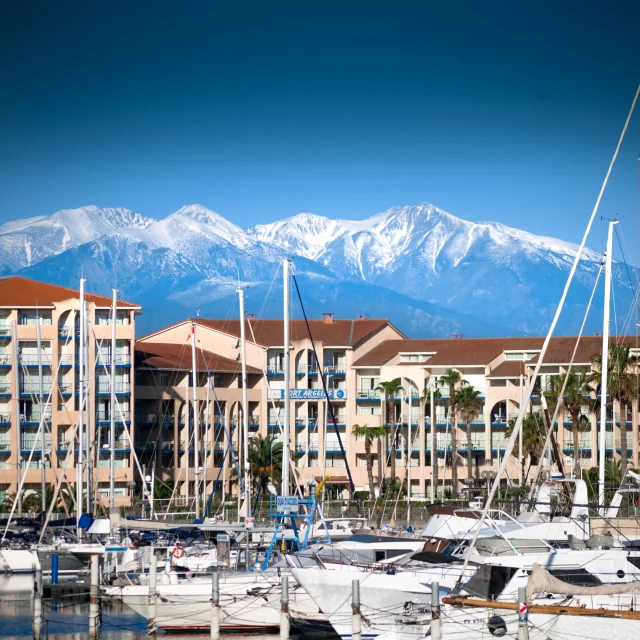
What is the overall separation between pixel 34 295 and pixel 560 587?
232 ft

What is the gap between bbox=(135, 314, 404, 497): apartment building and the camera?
97.1 m

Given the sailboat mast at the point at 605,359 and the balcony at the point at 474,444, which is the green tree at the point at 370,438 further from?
the sailboat mast at the point at 605,359

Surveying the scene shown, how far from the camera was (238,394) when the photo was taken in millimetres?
100000

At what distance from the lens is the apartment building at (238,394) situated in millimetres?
97125

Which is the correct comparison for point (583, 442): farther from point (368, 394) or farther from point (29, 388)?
point (29, 388)

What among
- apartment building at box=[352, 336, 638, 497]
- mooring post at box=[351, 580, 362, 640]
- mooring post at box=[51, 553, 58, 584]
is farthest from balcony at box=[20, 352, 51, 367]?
mooring post at box=[351, 580, 362, 640]

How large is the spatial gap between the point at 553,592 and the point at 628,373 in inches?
2023

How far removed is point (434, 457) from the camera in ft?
319

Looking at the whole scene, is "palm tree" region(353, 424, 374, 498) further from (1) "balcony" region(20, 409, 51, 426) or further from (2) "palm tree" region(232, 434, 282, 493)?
(1) "balcony" region(20, 409, 51, 426)

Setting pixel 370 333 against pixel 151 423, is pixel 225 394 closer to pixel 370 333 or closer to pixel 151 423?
pixel 151 423

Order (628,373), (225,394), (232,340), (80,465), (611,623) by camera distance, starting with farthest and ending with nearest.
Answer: (232,340) → (225,394) → (628,373) → (80,465) → (611,623)

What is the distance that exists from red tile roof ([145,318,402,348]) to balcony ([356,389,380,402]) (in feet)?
12.5

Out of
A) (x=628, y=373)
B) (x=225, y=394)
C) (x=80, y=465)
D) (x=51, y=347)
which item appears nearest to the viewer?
(x=80, y=465)

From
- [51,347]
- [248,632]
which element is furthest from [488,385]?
[248,632]
